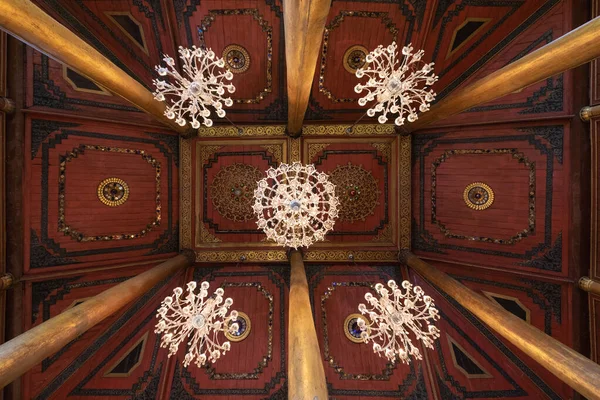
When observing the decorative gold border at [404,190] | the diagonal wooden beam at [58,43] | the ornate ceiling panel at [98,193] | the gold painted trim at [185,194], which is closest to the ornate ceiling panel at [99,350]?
the ornate ceiling panel at [98,193]

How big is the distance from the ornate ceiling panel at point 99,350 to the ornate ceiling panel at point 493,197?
213 inches

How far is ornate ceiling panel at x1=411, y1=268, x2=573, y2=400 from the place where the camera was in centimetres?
500

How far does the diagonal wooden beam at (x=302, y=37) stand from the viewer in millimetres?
2766

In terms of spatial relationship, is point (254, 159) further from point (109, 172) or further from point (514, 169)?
point (514, 169)

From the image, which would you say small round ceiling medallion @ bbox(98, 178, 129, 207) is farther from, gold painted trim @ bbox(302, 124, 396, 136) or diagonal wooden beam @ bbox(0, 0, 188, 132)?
gold painted trim @ bbox(302, 124, 396, 136)

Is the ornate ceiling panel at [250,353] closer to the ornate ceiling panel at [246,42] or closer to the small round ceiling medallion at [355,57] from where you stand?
the ornate ceiling panel at [246,42]

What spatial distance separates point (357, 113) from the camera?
6.59 m

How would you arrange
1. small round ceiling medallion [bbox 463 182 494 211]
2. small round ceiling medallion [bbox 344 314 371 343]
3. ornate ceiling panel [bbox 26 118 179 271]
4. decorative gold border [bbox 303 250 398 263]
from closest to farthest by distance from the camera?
1. ornate ceiling panel [bbox 26 118 179 271]
2. small round ceiling medallion [bbox 463 182 494 211]
3. small round ceiling medallion [bbox 344 314 371 343]
4. decorative gold border [bbox 303 250 398 263]

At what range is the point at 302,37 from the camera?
3.15m

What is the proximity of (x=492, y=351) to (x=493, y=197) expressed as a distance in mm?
2583

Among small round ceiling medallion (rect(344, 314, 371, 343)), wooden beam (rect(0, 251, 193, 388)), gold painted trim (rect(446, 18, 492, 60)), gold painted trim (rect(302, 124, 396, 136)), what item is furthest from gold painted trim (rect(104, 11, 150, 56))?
small round ceiling medallion (rect(344, 314, 371, 343))

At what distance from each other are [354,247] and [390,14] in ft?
14.3

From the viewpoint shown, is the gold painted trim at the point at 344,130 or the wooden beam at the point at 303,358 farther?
the gold painted trim at the point at 344,130

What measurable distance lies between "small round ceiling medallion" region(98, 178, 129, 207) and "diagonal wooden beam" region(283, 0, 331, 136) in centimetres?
365
